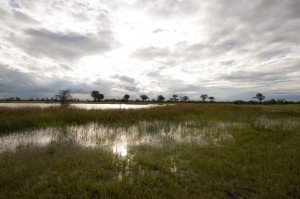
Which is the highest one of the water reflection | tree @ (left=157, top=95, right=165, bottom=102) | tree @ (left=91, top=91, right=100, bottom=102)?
tree @ (left=91, top=91, right=100, bottom=102)

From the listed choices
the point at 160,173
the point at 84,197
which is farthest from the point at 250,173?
the point at 84,197

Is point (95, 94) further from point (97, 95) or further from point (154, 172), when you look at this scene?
point (154, 172)

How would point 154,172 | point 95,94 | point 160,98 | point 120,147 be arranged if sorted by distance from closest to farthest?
point 154,172, point 120,147, point 95,94, point 160,98

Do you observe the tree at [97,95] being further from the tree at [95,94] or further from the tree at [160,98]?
the tree at [160,98]

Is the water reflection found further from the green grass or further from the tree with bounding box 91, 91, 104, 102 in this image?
the tree with bounding box 91, 91, 104, 102

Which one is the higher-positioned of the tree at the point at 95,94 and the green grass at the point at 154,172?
the tree at the point at 95,94

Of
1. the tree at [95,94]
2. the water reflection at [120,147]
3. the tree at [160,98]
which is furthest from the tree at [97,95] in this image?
the water reflection at [120,147]

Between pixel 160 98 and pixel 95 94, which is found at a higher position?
pixel 95 94

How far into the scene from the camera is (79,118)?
15141 millimetres

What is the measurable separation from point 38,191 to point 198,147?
19.9 feet

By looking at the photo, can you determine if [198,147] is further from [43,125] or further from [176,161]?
[43,125]

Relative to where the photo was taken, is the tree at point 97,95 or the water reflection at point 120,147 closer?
the water reflection at point 120,147

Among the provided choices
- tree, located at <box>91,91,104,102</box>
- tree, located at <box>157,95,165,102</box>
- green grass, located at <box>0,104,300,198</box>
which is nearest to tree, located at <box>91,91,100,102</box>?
tree, located at <box>91,91,104,102</box>

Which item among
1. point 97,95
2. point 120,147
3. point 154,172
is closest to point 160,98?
point 97,95
